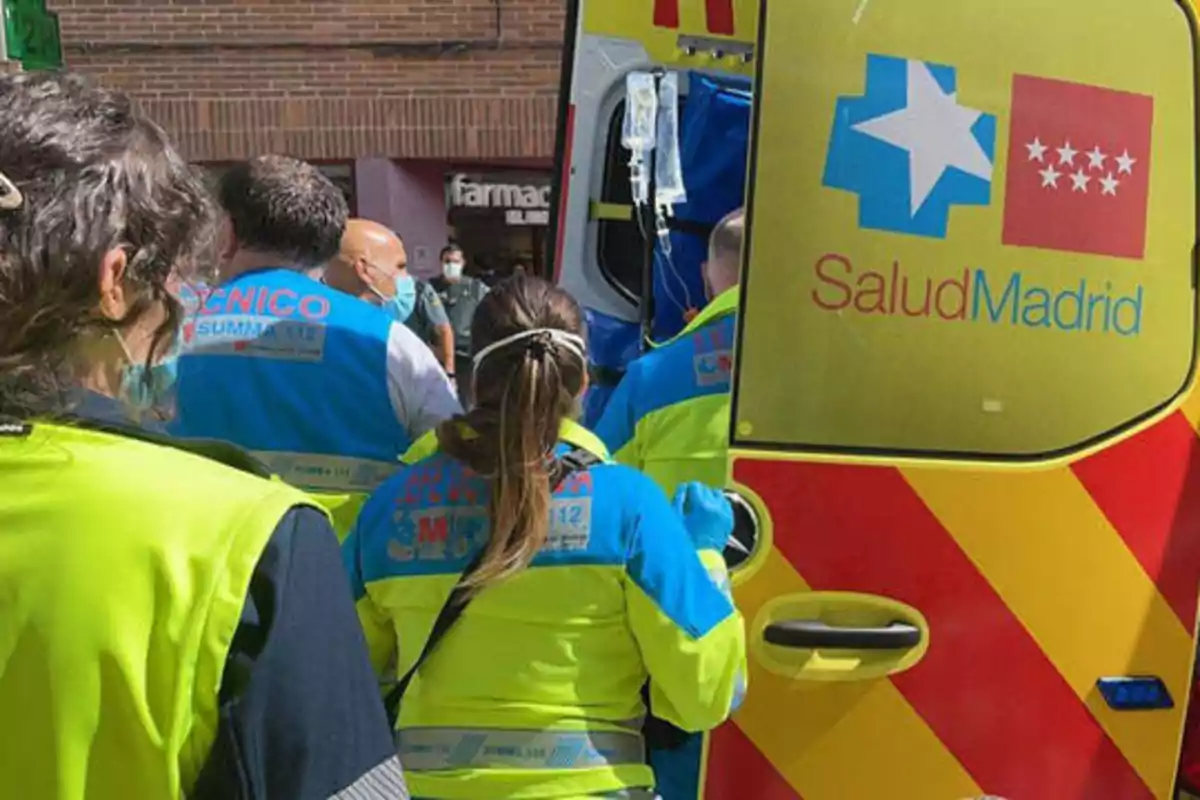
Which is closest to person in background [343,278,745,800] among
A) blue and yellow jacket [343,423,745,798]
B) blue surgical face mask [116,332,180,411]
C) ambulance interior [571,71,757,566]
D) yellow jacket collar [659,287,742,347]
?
blue and yellow jacket [343,423,745,798]

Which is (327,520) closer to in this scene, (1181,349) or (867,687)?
(867,687)

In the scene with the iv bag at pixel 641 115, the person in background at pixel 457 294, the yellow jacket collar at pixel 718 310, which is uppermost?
the iv bag at pixel 641 115

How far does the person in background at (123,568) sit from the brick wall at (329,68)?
10172mm

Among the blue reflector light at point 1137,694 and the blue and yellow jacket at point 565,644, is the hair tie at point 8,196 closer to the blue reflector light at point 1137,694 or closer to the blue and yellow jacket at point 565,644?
the blue and yellow jacket at point 565,644

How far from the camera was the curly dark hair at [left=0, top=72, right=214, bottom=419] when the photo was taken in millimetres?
1029

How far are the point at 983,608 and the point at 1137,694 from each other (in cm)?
30

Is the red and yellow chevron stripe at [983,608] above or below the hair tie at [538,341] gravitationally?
below

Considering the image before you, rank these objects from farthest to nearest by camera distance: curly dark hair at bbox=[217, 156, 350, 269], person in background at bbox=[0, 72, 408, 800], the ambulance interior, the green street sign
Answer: the green street sign
the ambulance interior
curly dark hair at bbox=[217, 156, 350, 269]
person in background at bbox=[0, 72, 408, 800]

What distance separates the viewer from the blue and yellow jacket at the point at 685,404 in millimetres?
2441

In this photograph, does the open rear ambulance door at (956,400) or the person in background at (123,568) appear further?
the open rear ambulance door at (956,400)

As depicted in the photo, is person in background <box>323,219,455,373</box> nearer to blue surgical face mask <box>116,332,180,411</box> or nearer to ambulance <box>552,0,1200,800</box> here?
ambulance <box>552,0,1200,800</box>

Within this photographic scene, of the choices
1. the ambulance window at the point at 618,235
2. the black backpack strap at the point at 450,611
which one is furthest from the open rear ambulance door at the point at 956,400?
the ambulance window at the point at 618,235

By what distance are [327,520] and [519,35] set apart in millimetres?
10413

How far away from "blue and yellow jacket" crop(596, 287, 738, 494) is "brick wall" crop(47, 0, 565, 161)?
878 centimetres
